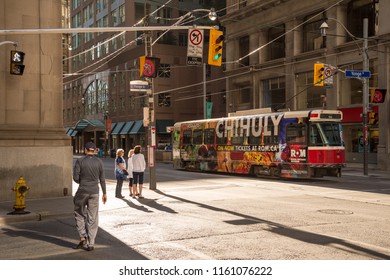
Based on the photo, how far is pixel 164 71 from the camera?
62812 millimetres

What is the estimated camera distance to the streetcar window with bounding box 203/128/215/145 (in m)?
30.3

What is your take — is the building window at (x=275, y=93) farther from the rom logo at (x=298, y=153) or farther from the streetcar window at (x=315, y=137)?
the streetcar window at (x=315, y=137)

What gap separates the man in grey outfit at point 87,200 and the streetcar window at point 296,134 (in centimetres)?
1589

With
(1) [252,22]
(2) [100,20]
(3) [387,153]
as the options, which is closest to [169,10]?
(2) [100,20]

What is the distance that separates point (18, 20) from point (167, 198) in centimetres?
783

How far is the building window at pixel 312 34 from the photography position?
39.1 m

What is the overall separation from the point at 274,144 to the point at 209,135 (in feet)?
22.6

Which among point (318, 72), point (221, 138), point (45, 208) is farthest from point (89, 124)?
point (45, 208)

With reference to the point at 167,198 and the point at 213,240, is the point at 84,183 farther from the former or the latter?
the point at 167,198

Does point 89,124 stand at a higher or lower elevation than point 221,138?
higher

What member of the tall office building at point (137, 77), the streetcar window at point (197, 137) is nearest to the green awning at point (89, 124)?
the tall office building at point (137, 77)

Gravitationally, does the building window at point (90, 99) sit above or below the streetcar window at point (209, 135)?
above

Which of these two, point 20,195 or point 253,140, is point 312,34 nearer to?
point 253,140

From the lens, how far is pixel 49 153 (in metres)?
16.0
